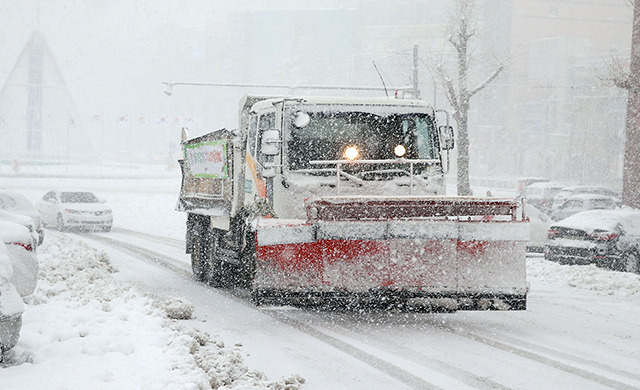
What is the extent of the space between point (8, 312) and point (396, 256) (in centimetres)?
393

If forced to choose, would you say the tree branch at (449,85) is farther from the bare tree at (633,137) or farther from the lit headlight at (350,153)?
the lit headlight at (350,153)

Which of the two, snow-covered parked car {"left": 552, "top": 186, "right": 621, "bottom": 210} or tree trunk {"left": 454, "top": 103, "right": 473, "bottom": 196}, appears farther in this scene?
snow-covered parked car {"left": 552, "top": 186, "right": 621, "bottom": 210}

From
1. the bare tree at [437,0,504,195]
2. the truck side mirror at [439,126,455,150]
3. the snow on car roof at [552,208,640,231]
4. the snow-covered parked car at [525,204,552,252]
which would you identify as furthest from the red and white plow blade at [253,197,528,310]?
the bare tree at [437,0,504,195]

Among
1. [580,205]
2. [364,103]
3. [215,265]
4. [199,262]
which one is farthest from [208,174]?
[580,205]

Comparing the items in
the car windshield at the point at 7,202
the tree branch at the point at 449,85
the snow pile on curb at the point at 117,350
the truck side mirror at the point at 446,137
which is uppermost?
the tree branch at the point at 449,85

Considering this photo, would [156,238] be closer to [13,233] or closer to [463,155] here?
[463,155]

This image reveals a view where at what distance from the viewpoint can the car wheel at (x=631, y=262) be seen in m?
15.9

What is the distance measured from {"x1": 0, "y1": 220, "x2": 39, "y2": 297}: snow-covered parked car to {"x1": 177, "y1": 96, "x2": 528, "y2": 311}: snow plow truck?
89.7 inches

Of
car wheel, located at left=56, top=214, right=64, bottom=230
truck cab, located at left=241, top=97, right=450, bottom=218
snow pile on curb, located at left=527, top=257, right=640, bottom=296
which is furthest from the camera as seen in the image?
car wheel, located at left=56, top=214, right=64, bottom=230

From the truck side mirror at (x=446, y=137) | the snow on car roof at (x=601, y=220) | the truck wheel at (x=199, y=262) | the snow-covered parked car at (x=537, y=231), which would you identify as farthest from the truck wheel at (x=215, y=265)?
the snow-covered parked car at (x=537, y=231)

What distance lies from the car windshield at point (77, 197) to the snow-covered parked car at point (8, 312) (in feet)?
73.2

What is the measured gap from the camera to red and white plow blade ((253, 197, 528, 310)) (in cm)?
838

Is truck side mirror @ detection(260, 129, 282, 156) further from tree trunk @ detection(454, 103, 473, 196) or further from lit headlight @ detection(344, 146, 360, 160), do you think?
tree trunk @ detection(454, 103, 473, 196)

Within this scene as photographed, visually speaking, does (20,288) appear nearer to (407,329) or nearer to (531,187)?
(407,329)
